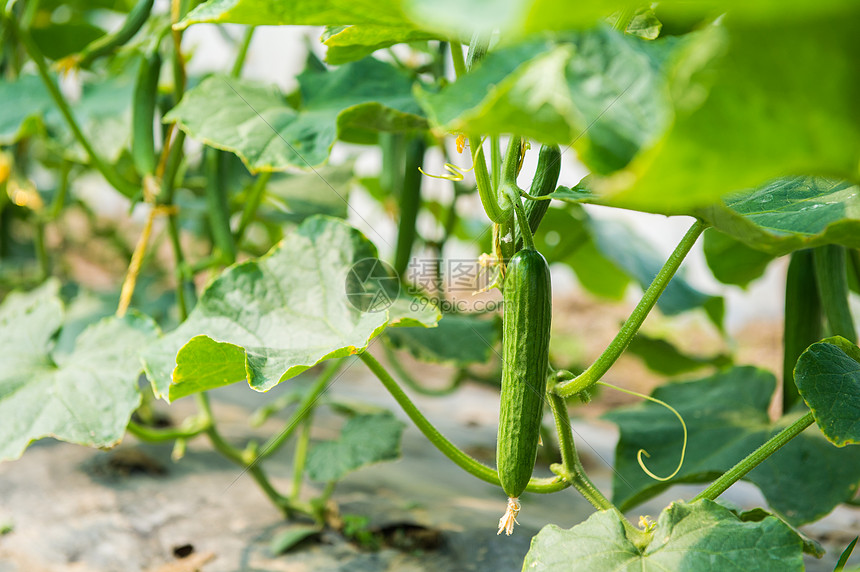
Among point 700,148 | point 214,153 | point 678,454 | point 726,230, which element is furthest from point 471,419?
point 700,148

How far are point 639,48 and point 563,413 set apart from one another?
1.13 ft

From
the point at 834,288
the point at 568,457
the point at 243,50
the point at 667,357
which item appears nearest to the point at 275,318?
the point at 568,457

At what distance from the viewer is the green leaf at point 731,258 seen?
1.14 meters

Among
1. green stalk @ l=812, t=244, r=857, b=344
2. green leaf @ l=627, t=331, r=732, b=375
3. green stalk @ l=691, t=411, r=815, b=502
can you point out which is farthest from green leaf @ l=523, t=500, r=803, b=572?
green leaf @ l=627, t=331, r=732, b=375

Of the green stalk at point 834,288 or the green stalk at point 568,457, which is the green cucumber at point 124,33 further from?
the green stalk at point 834,288

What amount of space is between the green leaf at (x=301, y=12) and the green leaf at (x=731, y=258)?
2.56 feet

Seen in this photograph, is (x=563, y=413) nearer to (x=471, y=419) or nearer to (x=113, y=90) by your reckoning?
(x=113, y=90)

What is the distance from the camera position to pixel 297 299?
0.88 meters

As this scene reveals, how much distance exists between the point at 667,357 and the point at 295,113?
3.38ft

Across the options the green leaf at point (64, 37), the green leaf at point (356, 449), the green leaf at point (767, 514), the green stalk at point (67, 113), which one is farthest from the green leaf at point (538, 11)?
the green leaf at point (64, 37)

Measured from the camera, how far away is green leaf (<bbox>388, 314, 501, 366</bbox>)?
1158 mm

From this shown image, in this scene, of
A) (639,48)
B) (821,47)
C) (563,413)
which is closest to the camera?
(821,47)

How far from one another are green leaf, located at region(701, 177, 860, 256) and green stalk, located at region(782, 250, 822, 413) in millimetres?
405

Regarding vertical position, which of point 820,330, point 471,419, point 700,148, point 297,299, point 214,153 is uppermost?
point 700,148
